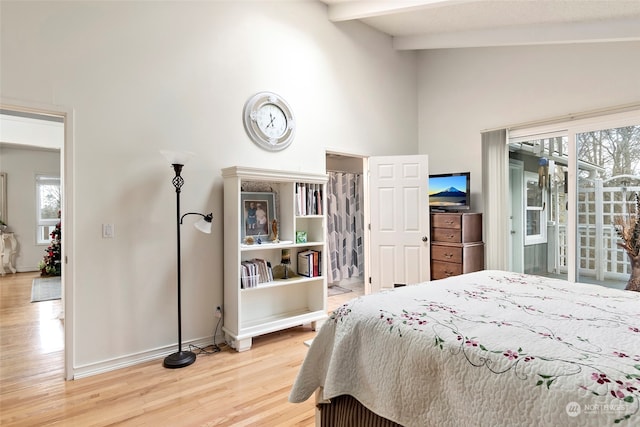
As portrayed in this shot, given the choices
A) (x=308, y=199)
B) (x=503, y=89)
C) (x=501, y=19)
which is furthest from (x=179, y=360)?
(x=503, y=89)

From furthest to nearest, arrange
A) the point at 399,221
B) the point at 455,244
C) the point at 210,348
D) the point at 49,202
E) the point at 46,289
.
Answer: the point at 49,202 → the point at 46,289 → the point at 399,221 → the point at 455,244 → the point at 210,348

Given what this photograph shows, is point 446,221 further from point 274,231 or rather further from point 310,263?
point 274,231

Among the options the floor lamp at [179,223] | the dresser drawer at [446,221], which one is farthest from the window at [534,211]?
the floor lamp at [179,223]

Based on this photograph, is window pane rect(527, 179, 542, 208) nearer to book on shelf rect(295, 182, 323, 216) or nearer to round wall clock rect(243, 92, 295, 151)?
book on shelf rect(295, 182, 323, 216)

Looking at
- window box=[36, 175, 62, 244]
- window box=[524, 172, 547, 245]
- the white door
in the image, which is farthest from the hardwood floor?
window box=[36, 175, 62, 244]

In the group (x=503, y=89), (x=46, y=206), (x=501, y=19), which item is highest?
(x=501, y=19)

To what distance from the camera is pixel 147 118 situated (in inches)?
109

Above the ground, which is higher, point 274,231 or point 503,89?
point 503,89

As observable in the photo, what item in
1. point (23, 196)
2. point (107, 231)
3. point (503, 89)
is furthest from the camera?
point (23, 196)

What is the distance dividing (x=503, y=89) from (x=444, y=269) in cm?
231

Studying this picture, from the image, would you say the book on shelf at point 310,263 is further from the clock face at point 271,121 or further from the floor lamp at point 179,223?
the clock face at point 271,121

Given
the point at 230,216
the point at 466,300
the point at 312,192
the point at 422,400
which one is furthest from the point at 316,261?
the point at 422,400

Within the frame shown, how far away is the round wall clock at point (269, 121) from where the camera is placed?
131 inches

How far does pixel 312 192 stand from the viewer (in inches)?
136
